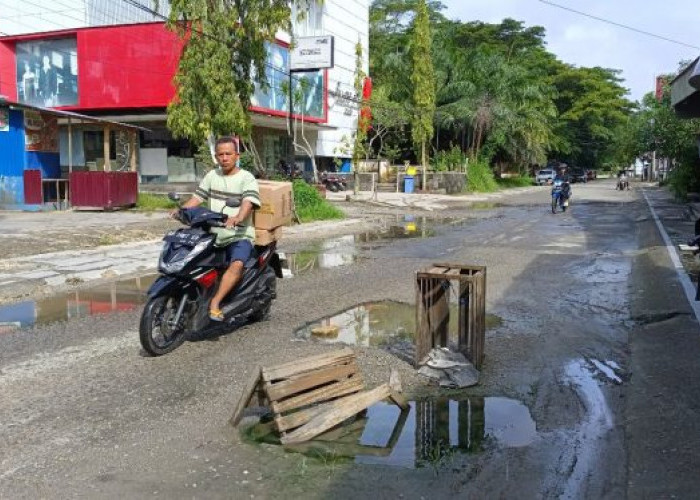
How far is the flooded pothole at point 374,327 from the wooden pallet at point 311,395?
4.57 ft

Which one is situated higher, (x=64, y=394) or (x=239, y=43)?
(x=239, y=43)

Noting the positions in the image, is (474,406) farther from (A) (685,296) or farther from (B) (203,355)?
(A) (685,296)

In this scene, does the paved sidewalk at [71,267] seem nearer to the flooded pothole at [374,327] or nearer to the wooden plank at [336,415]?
the flooded pothole at [374,327]

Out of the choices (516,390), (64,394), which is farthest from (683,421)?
(64,394)

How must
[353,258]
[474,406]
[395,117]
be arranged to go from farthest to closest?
[395,117] → [353,258] → [474,406]

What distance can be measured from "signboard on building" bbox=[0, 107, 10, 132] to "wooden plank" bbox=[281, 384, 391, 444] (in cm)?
1821

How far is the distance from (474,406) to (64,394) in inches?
115

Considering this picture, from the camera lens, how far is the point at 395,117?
126ft

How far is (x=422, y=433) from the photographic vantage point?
435cm

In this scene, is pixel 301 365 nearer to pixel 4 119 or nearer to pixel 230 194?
pixel 230 194

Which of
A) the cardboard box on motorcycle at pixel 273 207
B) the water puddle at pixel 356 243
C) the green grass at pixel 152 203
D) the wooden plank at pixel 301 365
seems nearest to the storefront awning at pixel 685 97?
the wooden plank at pixel 301 365

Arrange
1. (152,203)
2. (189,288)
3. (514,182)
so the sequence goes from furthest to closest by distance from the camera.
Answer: (514,182)
(152,203)
(189,288)

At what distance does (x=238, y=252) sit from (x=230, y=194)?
0.57 meters

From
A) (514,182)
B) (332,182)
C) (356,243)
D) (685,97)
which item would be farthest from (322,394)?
(514,182)
